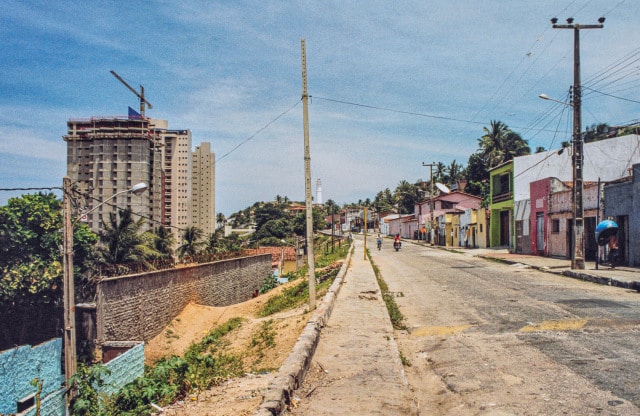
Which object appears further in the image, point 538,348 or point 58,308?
point 58,308

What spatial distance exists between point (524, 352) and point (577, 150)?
15310 millimetres

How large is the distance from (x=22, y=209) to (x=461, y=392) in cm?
2448

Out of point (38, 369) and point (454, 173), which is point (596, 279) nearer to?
point (38, 369)

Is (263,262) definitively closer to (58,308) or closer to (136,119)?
(58,308)

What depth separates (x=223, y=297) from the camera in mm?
27609

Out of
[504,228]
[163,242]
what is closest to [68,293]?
[163,242]

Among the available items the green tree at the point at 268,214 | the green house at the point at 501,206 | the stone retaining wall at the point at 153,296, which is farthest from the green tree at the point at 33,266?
the green tree at the point at 268,214

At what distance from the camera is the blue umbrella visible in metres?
18.6

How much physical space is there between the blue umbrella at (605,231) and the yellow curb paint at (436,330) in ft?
42.7

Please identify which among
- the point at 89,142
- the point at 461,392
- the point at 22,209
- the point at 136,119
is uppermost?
the point at 136,119

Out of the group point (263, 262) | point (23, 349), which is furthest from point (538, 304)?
point (263, 262)

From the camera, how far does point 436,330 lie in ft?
28.8

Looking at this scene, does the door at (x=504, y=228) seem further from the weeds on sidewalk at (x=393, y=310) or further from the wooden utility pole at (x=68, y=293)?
the wooden utility pole at (x=68, y=293)

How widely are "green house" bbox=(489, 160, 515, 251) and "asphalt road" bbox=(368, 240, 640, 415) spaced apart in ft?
86.0
